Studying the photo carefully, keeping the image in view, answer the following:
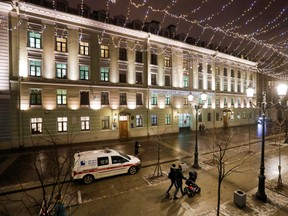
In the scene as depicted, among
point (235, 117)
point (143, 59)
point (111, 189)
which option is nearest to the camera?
point (111, 189)

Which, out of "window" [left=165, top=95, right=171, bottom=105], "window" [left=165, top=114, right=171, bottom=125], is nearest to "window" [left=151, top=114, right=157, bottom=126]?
"window" [left=165, top=114, right=171, bottom=125]

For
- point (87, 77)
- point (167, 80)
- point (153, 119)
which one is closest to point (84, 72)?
point (87, 77)

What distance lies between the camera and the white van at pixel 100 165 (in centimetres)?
1084

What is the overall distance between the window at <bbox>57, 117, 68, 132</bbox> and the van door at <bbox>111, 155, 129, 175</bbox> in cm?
1161

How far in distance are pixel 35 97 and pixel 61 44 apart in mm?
6667

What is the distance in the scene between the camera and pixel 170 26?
2934 centimetres

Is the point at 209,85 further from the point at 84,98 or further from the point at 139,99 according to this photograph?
the point at 84,98

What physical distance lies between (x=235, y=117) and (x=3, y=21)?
41.0m

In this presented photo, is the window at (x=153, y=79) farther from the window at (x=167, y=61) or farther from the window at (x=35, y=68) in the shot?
the window at (x=35, y=68)

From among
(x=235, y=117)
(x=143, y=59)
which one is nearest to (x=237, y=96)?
(x=235, y=117)

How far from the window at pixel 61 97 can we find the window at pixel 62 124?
183cm

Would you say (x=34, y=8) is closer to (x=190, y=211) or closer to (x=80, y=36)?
(x=80, y=36)

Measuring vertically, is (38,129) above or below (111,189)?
above

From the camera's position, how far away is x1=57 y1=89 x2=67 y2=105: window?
20.7 metres
